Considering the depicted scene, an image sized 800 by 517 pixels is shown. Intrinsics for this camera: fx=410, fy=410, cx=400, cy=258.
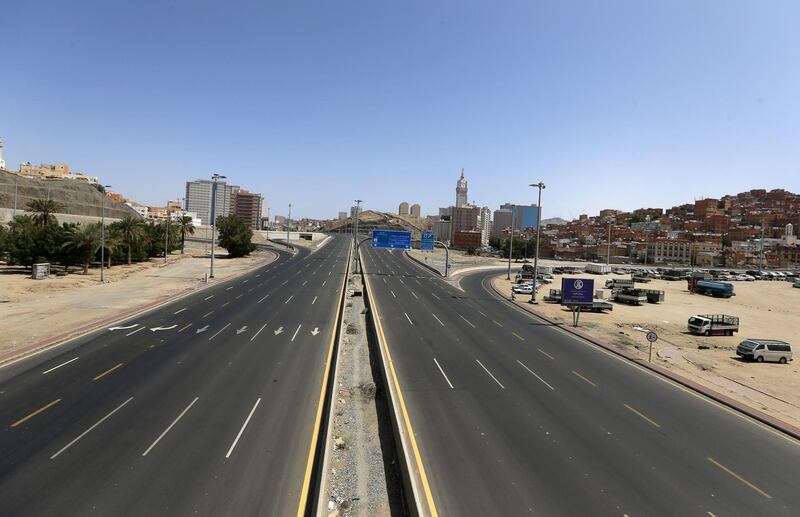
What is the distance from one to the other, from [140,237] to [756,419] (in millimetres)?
80200

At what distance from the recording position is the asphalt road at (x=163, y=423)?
30.4ft

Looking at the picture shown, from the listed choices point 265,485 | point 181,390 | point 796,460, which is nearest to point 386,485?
point 265,485

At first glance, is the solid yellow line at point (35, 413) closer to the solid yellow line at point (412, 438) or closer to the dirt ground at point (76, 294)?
the dirt ground at point (76, 294)

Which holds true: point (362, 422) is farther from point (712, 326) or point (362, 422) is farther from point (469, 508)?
point (712, 326)

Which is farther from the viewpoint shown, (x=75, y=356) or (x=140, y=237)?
(x=140, y=237)

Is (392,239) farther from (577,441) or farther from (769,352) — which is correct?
(577,441)

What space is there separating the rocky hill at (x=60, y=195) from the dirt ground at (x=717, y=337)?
126642mm

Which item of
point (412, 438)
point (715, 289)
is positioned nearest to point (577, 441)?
point (412, 438)

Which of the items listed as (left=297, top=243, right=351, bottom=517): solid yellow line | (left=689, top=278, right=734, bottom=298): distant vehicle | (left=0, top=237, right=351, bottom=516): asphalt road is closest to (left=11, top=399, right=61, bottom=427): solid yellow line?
(left=0, top=237, right=351, bottom=516): asphalt road

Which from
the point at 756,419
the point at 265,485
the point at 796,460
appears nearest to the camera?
the point at 265,485

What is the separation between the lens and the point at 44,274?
49750 millimetres

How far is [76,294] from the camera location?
129 feet

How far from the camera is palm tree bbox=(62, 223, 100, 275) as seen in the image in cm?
5322

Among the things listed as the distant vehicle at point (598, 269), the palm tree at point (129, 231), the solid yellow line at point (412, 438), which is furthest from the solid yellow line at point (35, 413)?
the distant vehicle at point (598, 269)
